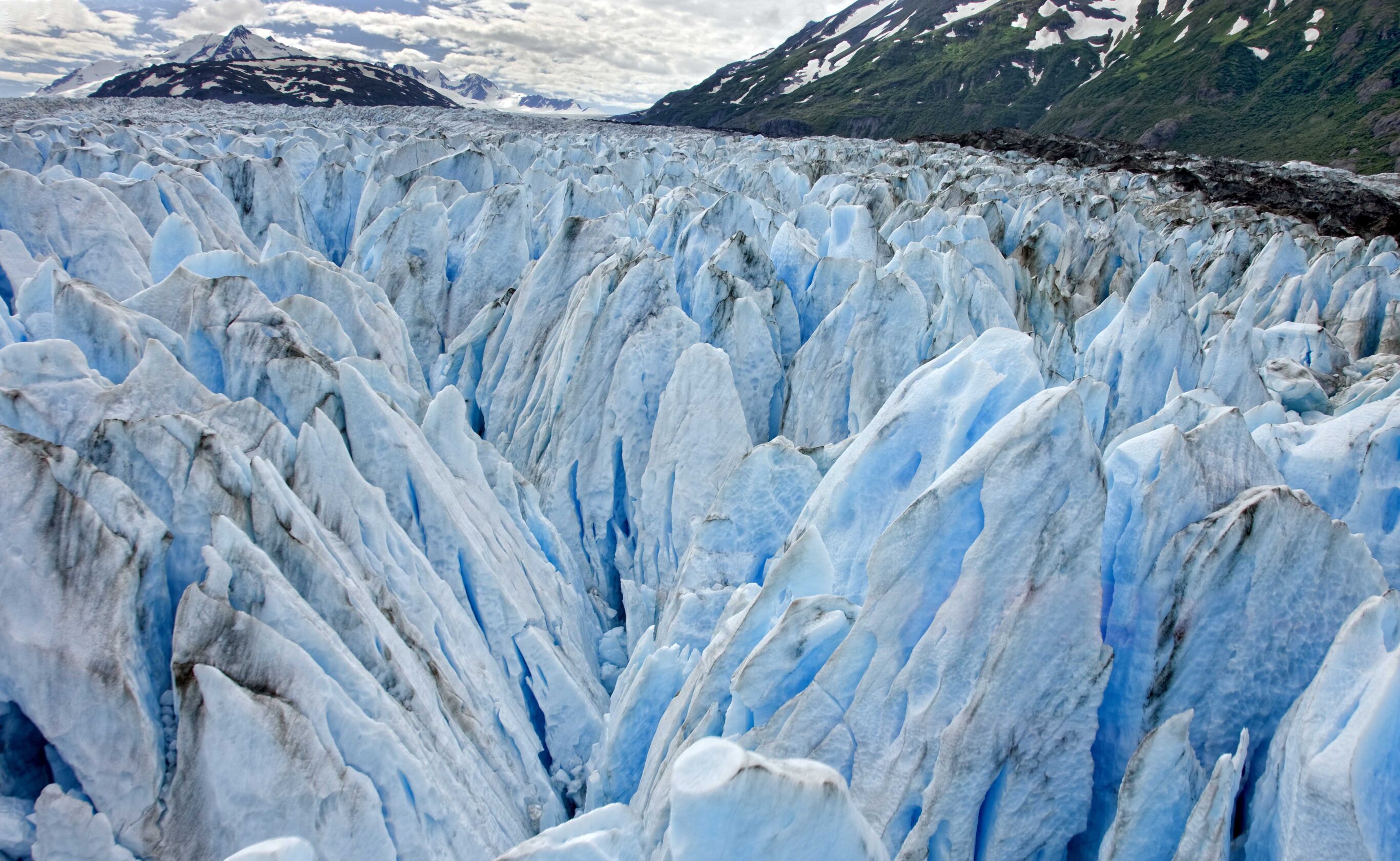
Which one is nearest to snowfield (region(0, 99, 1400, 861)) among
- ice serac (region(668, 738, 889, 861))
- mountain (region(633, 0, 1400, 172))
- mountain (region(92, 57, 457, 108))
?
ice serac (region(668, 738, 889, 861))

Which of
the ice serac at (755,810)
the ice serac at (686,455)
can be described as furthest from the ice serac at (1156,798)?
the ice serac at (686,455)

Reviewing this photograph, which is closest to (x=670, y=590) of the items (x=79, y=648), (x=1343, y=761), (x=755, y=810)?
(x=79, y=648)

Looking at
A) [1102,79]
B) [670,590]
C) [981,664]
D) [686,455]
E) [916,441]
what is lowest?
[670,590]

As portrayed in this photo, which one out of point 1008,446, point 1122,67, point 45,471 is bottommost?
point 45,471

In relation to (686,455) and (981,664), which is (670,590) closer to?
(686,455)

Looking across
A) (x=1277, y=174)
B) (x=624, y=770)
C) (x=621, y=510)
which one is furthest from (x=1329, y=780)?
(x=1277, y=174)

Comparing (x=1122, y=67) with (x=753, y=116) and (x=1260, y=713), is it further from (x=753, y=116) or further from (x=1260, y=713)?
(x=1260, y=713)

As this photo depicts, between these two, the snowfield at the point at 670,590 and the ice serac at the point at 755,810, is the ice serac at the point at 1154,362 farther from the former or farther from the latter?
the ice serac at the point at 755,810
